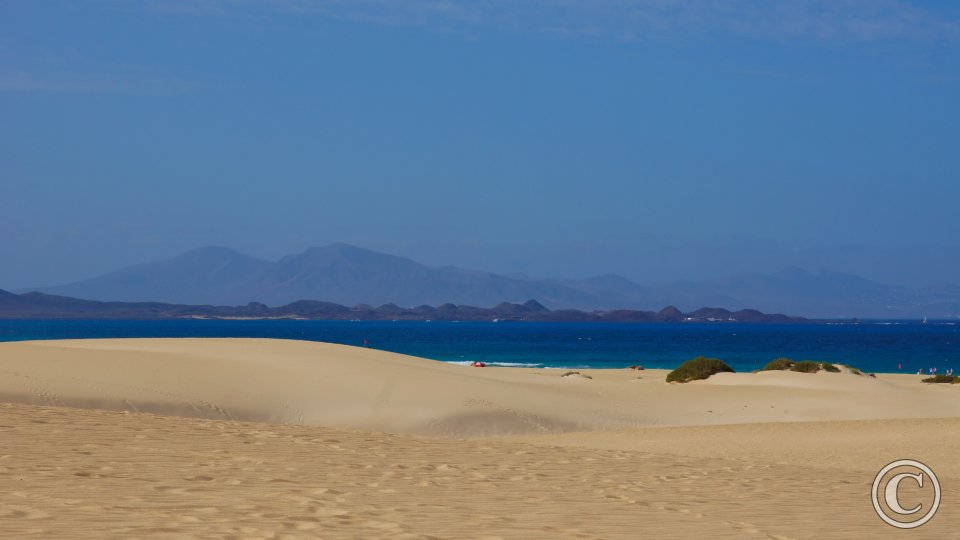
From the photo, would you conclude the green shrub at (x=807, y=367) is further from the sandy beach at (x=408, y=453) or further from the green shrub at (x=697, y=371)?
the sandy beach at (x=408, y=453)

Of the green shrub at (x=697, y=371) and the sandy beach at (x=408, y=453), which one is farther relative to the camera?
the green shrub at (x=697, y=371)

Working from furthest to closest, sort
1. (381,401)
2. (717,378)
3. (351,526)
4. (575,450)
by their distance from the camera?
(717,378) → (381,401) → (575,450) → (351,526)

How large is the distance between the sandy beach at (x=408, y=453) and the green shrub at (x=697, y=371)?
23.3 feet

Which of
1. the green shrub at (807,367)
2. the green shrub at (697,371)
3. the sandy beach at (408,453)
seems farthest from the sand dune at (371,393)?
the green shrub at (807,367)

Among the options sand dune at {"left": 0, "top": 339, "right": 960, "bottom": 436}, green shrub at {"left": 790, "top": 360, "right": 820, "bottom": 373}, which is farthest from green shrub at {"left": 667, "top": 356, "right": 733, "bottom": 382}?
sand dune at {"left": 0, "top": 339, "right": 960, "bottom": 436}

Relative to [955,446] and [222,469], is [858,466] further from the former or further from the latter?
[222,469]

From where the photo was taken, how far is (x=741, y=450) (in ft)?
62.3

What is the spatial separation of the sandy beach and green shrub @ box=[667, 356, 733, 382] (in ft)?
23.3

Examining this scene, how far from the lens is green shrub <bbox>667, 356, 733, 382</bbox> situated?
3800 cm

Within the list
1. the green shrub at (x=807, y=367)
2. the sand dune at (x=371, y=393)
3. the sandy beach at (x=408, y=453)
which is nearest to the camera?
the sandy beach at (x=408, y=453)

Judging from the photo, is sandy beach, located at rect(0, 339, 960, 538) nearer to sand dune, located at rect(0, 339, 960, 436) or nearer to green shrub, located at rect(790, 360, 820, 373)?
sand dune, located at rect(0, 339, 960, 436)

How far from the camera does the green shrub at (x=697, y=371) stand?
38.0 m

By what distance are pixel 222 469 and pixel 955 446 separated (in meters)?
14.4

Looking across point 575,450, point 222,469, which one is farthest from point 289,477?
point 575,450
